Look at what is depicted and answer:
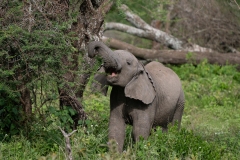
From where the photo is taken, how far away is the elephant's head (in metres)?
6.77

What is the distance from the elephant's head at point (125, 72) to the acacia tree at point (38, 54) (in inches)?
16.7

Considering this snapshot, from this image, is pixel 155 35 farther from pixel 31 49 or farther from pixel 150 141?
pixel 31 49

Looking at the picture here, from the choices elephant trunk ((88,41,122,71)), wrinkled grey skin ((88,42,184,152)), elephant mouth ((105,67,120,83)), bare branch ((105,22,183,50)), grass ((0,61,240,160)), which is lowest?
bare branch ((105,22,183,50))

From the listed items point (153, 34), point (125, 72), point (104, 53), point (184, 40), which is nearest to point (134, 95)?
point (125, 72)

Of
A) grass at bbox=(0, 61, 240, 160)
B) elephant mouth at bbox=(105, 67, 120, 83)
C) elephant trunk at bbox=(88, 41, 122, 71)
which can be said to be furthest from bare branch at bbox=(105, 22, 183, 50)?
elephant trunk at bbox=(88, 41, 122, 71)

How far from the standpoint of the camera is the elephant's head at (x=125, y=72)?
6773 millimetres

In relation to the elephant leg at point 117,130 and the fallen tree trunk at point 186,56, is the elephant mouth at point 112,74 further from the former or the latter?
the fallen tree trunk at point 186,56

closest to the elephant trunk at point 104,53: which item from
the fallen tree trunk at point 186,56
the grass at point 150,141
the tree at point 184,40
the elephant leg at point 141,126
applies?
the elephant leg at point 141,126

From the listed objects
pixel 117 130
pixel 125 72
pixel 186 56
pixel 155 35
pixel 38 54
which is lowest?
pixel 155 35

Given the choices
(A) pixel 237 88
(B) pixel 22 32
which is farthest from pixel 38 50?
(A) pixel 237 88

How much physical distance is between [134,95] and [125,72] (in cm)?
29

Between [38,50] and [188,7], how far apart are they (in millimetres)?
11783

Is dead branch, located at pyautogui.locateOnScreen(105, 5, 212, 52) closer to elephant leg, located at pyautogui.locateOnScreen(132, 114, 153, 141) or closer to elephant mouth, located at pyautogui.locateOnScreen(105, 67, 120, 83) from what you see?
elephant leg, located at pyautogui.locateOnScreen(132, 114, 153, 141)

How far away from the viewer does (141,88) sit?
23.4ft
